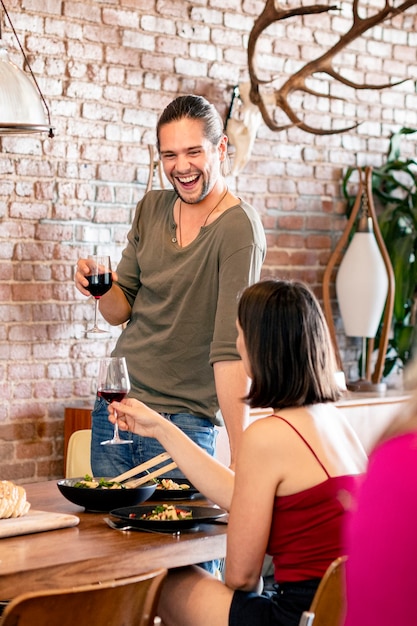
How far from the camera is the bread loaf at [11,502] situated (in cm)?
218

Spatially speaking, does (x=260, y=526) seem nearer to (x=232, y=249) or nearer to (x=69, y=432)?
(x=232, y=249)

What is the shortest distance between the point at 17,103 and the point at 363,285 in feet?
7.50

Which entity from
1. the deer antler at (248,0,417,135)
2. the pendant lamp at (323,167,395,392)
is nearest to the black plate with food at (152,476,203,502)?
the deer antler at (248,0,417,135)

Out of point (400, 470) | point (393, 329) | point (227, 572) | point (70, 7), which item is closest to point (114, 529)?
point (227, 572)

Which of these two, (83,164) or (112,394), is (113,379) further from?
(83,164)

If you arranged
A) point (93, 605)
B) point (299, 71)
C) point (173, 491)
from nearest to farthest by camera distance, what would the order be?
point (93, 605)
point (173, 491)
point (299, 71)

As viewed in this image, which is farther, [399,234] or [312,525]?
[399,234]

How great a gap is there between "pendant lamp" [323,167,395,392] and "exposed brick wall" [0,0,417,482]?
288 mm

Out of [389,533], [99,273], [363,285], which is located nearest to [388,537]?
[389,533]

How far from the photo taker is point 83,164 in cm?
410

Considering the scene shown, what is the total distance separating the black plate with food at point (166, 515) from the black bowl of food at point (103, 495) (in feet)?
0.08

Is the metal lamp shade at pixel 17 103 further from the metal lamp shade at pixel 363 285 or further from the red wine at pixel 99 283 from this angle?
the metal lamp shade at pixel 363 285

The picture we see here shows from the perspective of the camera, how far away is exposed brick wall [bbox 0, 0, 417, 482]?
392cm

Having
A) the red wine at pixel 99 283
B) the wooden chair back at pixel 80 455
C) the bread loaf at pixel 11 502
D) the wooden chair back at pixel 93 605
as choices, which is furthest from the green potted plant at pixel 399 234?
the wooden chair back at pixel 93 605
